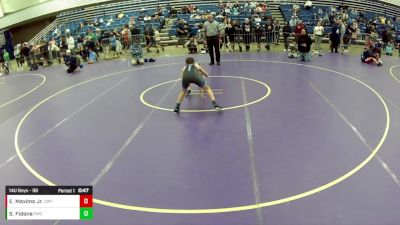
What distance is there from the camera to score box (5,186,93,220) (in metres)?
4.62

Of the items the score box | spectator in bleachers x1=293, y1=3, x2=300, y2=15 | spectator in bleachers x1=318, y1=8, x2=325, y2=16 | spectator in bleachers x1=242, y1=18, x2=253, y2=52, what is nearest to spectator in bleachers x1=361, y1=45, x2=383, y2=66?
spectator in bleachers x1=242, y1=18, x2=253, y2=52

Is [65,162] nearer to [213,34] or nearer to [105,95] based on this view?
[105,95]

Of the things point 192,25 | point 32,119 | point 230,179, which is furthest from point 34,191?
point 192,25

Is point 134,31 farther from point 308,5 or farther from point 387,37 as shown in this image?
point 387,37

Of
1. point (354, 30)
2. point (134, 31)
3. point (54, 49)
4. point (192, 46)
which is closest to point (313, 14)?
point (354, 30)

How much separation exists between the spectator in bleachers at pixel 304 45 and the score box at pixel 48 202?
13228mm

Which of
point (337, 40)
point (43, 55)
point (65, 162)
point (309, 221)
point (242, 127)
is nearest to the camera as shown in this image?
point (309, 221)

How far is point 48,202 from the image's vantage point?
15.1 ft

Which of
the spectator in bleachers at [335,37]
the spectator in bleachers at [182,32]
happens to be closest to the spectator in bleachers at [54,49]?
the spectator in bleachers at [182,32]

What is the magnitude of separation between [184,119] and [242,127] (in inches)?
63.9

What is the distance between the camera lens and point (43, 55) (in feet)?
66.6

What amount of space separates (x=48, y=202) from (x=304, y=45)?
44.8ft

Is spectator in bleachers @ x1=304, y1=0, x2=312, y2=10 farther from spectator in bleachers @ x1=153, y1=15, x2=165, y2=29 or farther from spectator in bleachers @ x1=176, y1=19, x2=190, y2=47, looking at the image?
spectator in bleachers @ x1=153, y1=15, x2=165, y2=29

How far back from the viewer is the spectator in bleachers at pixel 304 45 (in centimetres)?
1615
